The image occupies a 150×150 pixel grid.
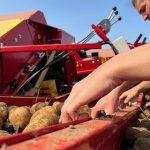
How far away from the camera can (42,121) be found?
2.56 metres

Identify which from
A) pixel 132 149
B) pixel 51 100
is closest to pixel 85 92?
pixel 132 149

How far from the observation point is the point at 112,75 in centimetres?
121

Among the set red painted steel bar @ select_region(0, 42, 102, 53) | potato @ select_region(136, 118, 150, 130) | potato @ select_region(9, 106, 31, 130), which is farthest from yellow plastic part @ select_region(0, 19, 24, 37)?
potato @ select_region(136, 118, 150, 130)

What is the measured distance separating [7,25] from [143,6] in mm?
4153

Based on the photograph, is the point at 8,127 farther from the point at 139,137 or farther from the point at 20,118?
the point at 139,137

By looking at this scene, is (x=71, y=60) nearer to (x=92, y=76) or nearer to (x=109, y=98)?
(x=109, y=98)

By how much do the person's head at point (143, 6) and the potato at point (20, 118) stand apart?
1.47 metres

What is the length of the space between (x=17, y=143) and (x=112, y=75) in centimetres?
34

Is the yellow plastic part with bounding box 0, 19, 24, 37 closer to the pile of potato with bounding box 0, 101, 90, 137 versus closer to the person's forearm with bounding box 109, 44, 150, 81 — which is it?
the pile of potato with bounding box 0, 101, 90, 137

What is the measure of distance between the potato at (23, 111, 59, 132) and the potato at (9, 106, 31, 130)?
23cm

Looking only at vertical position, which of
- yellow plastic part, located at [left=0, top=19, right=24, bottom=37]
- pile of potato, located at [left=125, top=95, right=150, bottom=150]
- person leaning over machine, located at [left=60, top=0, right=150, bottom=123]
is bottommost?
pile of potato, located at [left=125, top=95, right=150, bottom=150]

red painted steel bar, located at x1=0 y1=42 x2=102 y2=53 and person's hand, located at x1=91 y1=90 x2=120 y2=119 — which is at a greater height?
red painted steel bar, located at x1=0 y1=42 x2=102 y2=53

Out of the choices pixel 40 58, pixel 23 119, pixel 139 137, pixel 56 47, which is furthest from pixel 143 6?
pixel 40 58

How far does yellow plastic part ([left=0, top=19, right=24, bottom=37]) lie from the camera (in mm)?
5292
